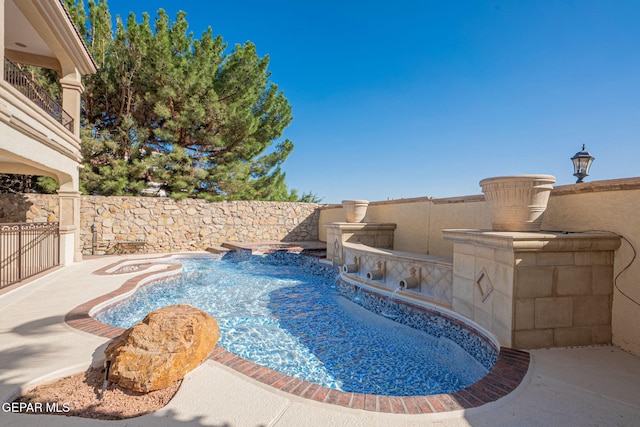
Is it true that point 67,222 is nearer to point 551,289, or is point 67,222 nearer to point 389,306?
point 389,306

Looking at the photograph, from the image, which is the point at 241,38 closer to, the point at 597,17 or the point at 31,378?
the point at 597,17

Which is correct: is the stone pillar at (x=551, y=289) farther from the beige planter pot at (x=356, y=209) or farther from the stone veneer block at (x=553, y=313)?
the beige planter pot at (x=356, y=209)

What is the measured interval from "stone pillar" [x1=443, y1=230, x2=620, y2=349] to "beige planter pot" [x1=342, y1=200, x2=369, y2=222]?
242 inches

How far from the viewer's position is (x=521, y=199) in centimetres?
407

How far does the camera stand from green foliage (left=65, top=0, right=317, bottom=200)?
40.2 ft

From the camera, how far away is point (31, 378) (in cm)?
271

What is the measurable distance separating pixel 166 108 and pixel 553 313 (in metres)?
14.6

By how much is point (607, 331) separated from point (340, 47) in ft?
45.4

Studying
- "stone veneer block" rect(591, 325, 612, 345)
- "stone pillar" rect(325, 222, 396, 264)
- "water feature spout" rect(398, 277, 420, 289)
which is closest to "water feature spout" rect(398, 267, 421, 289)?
"water feature spout" rect(398, 277, 420, 289)

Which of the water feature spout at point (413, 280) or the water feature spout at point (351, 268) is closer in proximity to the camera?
the water feature spout at point (413, 280)

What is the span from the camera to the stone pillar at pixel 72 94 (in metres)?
8.45

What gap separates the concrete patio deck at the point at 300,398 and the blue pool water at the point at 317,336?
109 cm

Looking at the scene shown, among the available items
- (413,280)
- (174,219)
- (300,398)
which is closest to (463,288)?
(413,280)

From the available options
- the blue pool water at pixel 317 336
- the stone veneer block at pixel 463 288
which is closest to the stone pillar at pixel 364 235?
the blue pool water at pixel 317 336
